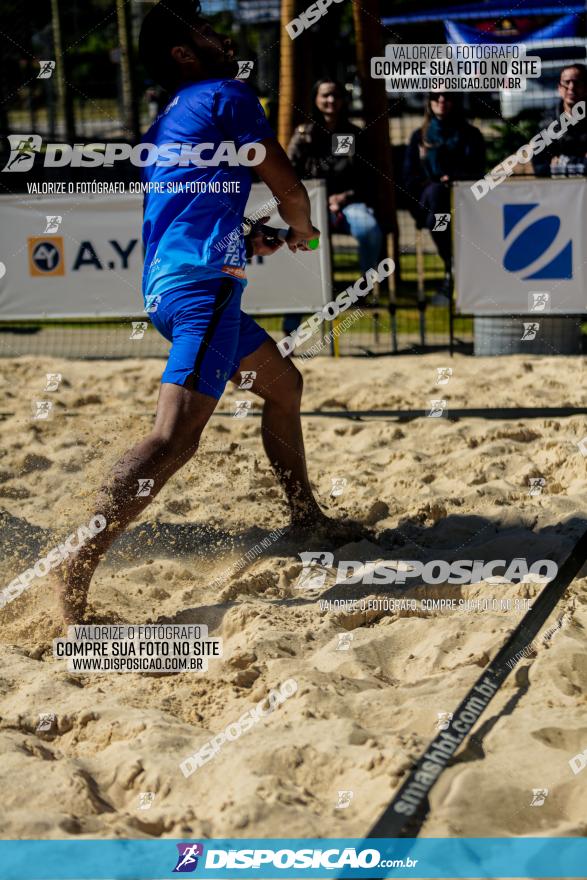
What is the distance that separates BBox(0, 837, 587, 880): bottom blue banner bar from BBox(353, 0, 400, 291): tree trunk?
7.62 meters

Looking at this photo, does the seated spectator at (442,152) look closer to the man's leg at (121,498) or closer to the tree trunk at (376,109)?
the tree trunk at (376,109)

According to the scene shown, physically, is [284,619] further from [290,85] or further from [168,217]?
[290,85]

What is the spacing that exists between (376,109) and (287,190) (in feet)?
21.1

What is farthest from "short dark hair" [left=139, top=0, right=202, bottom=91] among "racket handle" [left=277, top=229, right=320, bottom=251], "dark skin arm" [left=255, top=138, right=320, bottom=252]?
"racket handle" [left=277, top=229, right=320, bottom=251]

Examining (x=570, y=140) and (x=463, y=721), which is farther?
(x=570, y=140)

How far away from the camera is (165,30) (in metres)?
3.88

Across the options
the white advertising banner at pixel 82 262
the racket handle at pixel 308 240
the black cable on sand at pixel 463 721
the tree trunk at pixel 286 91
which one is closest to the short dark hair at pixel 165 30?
the racket handle at pixel 308 240

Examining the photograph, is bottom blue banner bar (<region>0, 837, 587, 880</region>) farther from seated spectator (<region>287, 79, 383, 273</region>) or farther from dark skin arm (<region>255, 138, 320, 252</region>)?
seated spectator (<region>287, 79, 383, 273</region>)

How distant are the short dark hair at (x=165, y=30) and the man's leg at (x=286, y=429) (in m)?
1.14

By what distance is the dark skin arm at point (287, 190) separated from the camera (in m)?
3.85

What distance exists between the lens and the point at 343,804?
2.54 meters

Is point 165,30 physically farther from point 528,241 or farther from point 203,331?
point 528,241

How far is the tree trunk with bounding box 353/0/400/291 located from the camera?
377 inches

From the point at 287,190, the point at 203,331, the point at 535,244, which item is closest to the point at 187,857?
the point at 203,331
